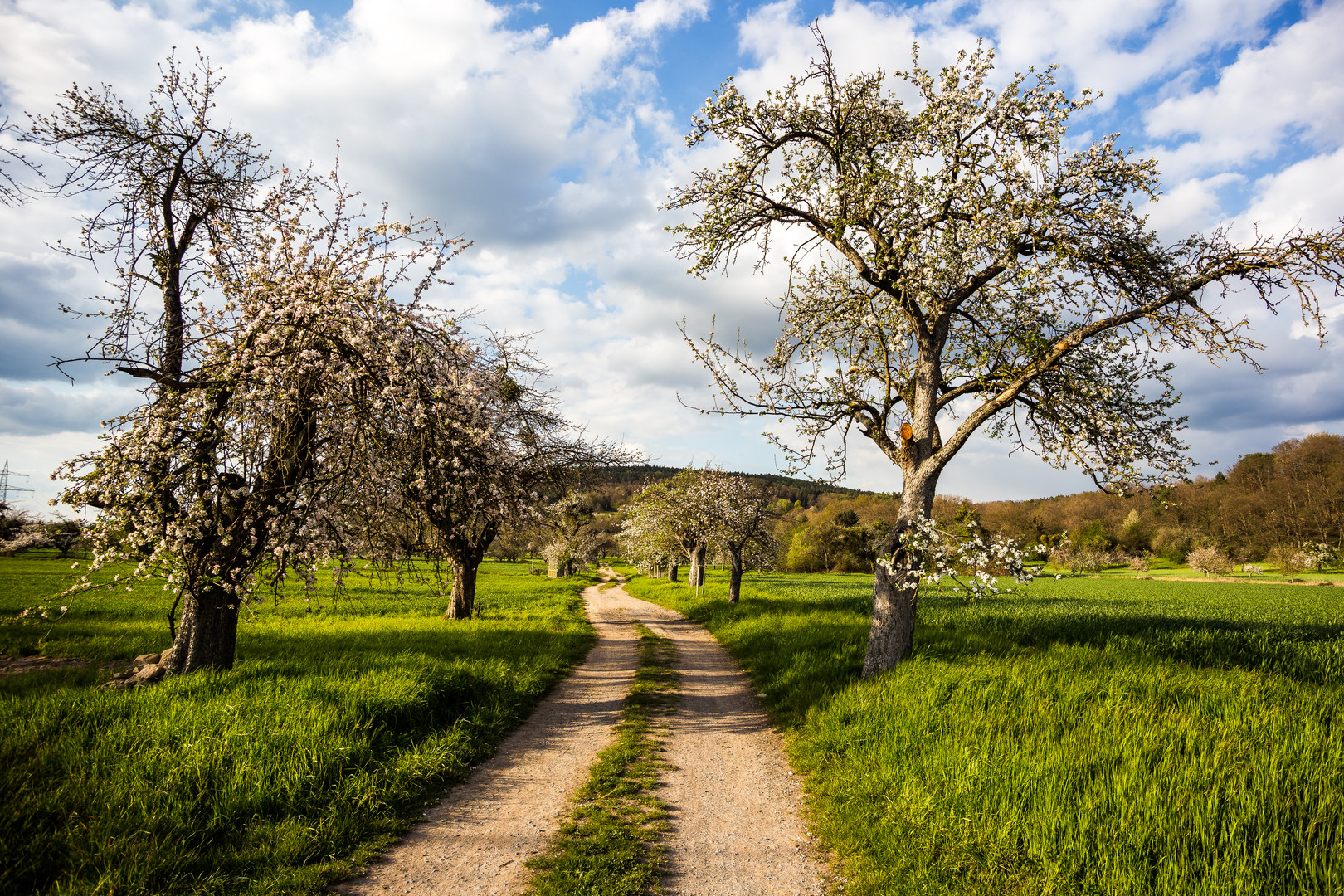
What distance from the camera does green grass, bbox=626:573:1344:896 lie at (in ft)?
13.1

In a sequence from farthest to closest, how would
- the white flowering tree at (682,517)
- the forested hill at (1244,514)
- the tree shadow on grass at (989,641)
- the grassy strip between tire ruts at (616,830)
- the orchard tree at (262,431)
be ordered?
the forested hill at (1244,514) → the white flowering tree at (682,517) → the tree shadow on grass at (989,641) → the orchard tree at (262,431) → the grassy strip between tire ruts at (616,830)

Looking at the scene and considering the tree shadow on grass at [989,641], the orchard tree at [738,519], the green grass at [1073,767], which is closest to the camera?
the green grass at [1073,767]

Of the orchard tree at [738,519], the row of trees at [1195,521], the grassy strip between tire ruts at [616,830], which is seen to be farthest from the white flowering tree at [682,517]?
the grassy strip between tire ruts at [616,830]

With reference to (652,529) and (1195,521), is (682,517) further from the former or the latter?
(1195,521)

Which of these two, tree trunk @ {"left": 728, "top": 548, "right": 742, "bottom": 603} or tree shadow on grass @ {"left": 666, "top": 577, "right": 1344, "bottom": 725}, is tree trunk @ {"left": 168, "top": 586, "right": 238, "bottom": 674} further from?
tree trunk @ {"left": 728, "top": 548, "right": 742, "bottom": 603}

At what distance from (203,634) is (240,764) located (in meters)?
4.81

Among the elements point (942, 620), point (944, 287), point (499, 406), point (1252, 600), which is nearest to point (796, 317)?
point (944, 287)

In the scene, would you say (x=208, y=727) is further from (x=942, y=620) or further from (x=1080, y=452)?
(x=942, y=620)

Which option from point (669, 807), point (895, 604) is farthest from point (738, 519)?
point (669, 807)

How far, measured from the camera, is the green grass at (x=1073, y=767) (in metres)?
3.99

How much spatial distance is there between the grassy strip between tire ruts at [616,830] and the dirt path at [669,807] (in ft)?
0.53

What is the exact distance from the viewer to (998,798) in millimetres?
4922

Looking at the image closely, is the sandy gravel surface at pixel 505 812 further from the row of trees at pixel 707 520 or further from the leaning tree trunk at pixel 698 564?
the leaning tree trunk at pixel 698 564

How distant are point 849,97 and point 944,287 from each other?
12.4ft
